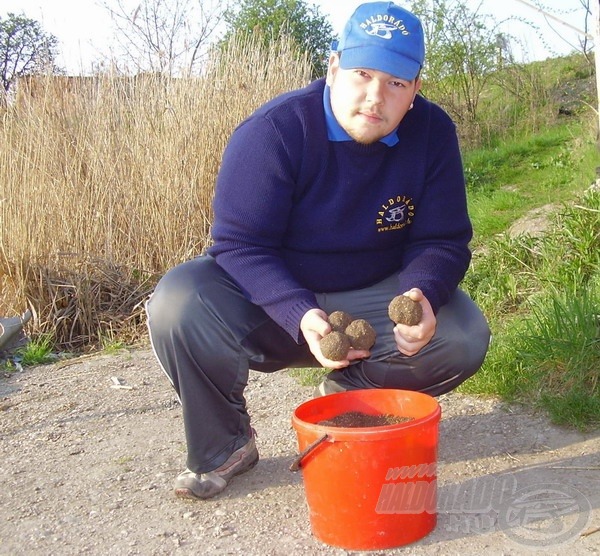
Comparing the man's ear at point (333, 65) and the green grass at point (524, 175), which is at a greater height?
the man's ear at point (333, 65)

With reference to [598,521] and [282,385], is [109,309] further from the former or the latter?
[598,521]

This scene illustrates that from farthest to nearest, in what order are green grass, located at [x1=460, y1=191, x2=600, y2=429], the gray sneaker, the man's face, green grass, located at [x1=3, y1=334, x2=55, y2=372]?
green grass, located at [x1=3, y1=334, x2=55, y2=372] < green grass, located at [x1=460, y1=191, x2=600, y2=429] < the gray sneaker < the man's face

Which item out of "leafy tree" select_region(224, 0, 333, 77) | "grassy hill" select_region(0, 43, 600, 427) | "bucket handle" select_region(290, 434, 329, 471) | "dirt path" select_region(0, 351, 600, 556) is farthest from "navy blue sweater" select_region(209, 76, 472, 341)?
"leafy tree" select_region(224, 0, 333, 77)

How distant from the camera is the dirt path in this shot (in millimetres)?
2250

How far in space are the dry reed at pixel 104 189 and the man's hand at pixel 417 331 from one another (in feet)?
9.61

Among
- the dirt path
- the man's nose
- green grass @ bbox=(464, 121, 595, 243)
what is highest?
the man's nose

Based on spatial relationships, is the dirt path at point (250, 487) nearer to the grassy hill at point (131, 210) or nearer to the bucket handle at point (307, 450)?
the bucket handle at point (307, 450)

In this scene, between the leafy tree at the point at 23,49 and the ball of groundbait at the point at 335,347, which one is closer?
the ball of groundbait at the point at 335,347

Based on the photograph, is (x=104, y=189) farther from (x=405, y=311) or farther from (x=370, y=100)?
(x=405, y=311)

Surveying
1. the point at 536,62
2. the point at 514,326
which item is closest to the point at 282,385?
the point at 514,326

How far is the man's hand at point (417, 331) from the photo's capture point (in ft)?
7.80

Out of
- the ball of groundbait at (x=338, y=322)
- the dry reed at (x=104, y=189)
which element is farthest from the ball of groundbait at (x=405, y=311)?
the dry reed at (x=104, y=189)

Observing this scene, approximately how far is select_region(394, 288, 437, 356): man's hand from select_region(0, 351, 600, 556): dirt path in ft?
1.57

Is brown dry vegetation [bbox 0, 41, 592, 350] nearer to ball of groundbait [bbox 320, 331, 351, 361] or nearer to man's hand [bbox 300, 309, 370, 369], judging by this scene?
man's hand [bbox 300, 309, 370, 369]
